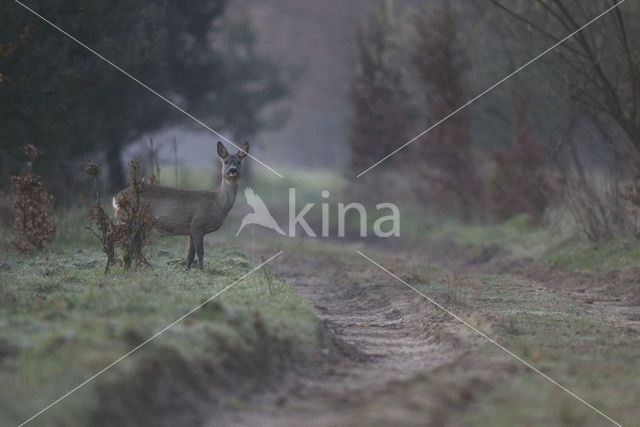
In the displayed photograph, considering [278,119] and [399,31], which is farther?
[278,119]

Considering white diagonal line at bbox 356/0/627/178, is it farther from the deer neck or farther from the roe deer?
the roe deer


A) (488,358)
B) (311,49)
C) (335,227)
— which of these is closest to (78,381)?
(488,358)

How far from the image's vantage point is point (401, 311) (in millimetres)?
13797

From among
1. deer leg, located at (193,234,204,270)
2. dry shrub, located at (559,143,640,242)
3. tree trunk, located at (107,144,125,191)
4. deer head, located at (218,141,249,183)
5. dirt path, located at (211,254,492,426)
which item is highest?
tree trunk, located at (107,144,125,191)

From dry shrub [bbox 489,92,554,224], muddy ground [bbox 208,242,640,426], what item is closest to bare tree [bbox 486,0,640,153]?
muddy ground [bbox 208,242,640,426]

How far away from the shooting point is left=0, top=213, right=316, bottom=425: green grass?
7.30 meters

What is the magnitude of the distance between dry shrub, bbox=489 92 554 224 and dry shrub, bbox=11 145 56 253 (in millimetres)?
13565

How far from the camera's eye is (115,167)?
29672 millimetres

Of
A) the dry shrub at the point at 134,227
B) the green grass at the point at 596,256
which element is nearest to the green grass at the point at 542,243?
the green grass at the point at 596,256

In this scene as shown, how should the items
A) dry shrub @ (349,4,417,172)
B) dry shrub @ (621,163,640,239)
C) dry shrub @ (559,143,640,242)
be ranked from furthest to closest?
dry shrub @ (349,4,417,172) → dry shrub @ (559,143,640,242) → dry shrub @ (621,163,640,239)

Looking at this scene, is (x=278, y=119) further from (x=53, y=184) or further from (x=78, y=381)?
(x=78, y=381)

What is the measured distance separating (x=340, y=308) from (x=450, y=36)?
16368 millimetres

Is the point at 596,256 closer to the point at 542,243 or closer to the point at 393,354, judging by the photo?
→ the point at 542,243

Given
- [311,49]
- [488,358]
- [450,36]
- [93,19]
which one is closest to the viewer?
[488,358]
